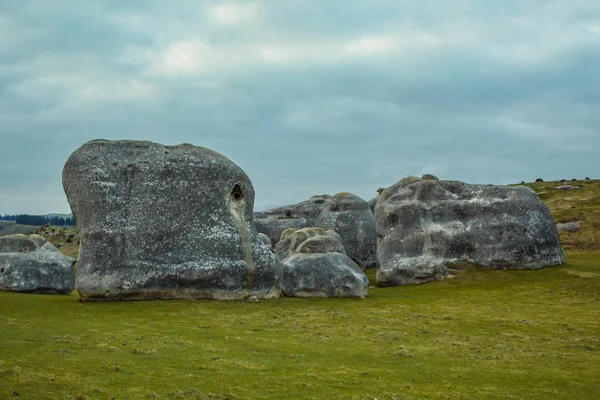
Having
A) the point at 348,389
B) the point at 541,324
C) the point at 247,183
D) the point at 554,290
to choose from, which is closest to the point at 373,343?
the point at 348,389

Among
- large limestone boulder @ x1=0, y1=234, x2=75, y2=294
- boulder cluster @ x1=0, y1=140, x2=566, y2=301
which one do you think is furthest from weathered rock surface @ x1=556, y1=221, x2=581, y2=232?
large limestone boulder @ x1=0, y1=234, x2=75, y2=294

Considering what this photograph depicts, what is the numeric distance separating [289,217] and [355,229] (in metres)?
15.9

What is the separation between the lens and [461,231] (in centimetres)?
4156

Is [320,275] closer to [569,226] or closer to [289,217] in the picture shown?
[289,217]

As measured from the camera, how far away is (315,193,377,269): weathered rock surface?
175ft

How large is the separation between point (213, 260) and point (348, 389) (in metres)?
17.7

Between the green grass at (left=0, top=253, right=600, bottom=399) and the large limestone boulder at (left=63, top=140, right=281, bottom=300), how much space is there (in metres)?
1.25

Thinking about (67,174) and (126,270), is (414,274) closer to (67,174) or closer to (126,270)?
(126,270)

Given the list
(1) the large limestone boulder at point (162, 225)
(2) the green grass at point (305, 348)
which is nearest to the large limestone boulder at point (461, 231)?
(2) the green grass at point (305, 348)

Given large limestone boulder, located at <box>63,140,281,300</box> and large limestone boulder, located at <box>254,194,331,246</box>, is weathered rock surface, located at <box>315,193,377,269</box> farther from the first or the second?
large limestone boulder, located at <box>63,140,281,300</box>

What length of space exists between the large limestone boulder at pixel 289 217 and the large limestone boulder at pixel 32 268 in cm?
2749

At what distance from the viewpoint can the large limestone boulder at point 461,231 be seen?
40.2 meters

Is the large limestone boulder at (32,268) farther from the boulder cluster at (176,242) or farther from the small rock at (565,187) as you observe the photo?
the small rock at (565,187)

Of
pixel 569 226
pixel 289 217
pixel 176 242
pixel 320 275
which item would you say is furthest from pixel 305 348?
pixel 289 217
